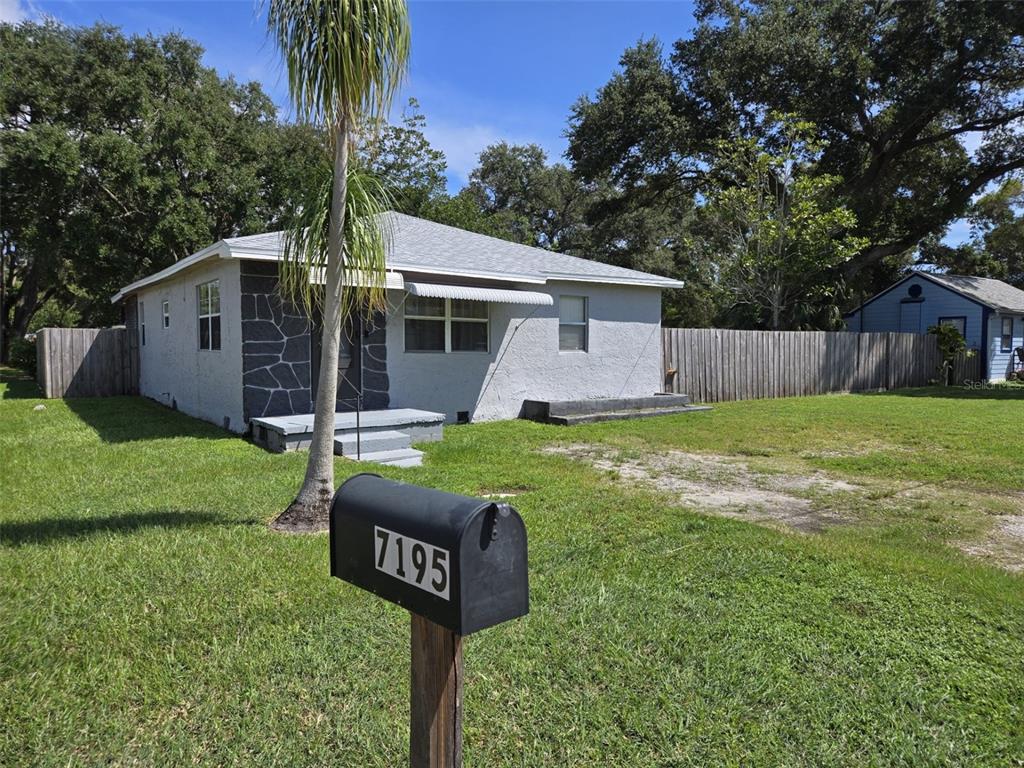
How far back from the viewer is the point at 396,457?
809 cm

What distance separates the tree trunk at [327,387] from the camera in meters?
4.92

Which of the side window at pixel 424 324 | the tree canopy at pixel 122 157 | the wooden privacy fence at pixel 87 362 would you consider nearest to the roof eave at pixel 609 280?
A: the side window at pixel 424 324

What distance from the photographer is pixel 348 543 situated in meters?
1.62

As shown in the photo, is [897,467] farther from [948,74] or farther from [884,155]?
[884,155]

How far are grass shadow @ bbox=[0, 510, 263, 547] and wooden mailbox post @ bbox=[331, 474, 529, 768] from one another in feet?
12.4

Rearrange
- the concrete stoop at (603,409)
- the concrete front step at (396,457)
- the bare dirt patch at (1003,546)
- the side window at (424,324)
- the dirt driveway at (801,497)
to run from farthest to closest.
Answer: the concrete stoop at (603,409)
the side window at (424,324)
the concrete front step at (396,457)
the dirt driveway at (801,497)
the bare dirt patch at (1003,546)

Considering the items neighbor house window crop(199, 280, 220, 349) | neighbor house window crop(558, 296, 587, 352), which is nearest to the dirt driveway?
neighbor house window crop(558, 296, 587, 352)

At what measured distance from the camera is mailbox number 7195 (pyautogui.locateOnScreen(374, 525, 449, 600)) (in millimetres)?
1360

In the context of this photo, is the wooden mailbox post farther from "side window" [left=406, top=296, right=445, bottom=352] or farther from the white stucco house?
"side window" [left=406, top=296, right=445, bottom=352]

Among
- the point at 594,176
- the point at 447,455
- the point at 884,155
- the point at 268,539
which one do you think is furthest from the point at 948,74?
the point at 268,539

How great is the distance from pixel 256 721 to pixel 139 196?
74.8 feet

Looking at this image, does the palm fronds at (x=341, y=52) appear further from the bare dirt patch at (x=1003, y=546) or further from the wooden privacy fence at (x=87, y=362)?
the wooden privacy fence at (x=87, y=362)

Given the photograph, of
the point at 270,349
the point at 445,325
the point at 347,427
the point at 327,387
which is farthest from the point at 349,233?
the point at 445,325

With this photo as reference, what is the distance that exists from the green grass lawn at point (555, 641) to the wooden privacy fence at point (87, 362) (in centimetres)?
1081
